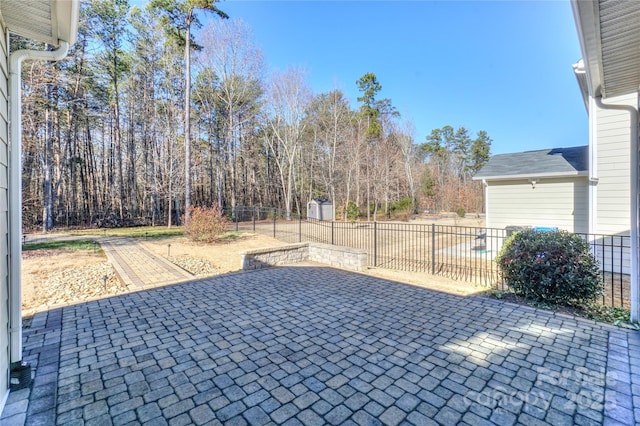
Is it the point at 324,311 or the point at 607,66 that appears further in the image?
the point at 324,311

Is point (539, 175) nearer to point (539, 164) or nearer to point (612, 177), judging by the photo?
point (539, 164)

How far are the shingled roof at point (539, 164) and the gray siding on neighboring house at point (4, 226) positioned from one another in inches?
390

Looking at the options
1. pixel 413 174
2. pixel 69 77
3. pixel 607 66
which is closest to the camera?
pixel 607 66

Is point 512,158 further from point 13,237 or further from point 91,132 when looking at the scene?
point 91,132

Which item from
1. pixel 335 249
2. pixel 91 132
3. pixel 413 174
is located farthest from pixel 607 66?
pixel 413 174

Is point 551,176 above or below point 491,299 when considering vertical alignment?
above

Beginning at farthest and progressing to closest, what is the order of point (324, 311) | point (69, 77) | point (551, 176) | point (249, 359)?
point (69, 77) < point (551, 176) < point (324, 311) < point (249, 359)

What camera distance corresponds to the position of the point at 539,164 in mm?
8281

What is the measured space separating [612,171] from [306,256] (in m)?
7.02

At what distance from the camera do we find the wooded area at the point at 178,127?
1348 centimetres

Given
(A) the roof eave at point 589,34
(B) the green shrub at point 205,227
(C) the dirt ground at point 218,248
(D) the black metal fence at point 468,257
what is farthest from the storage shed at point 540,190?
(B) the green shrub at point 205,227

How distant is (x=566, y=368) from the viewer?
247cm

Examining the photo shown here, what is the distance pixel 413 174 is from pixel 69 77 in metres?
25.8

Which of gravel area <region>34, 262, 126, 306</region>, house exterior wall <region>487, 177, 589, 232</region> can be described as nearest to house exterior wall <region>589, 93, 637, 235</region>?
house exterior wall <region>487, 177, 589, 232</region>
